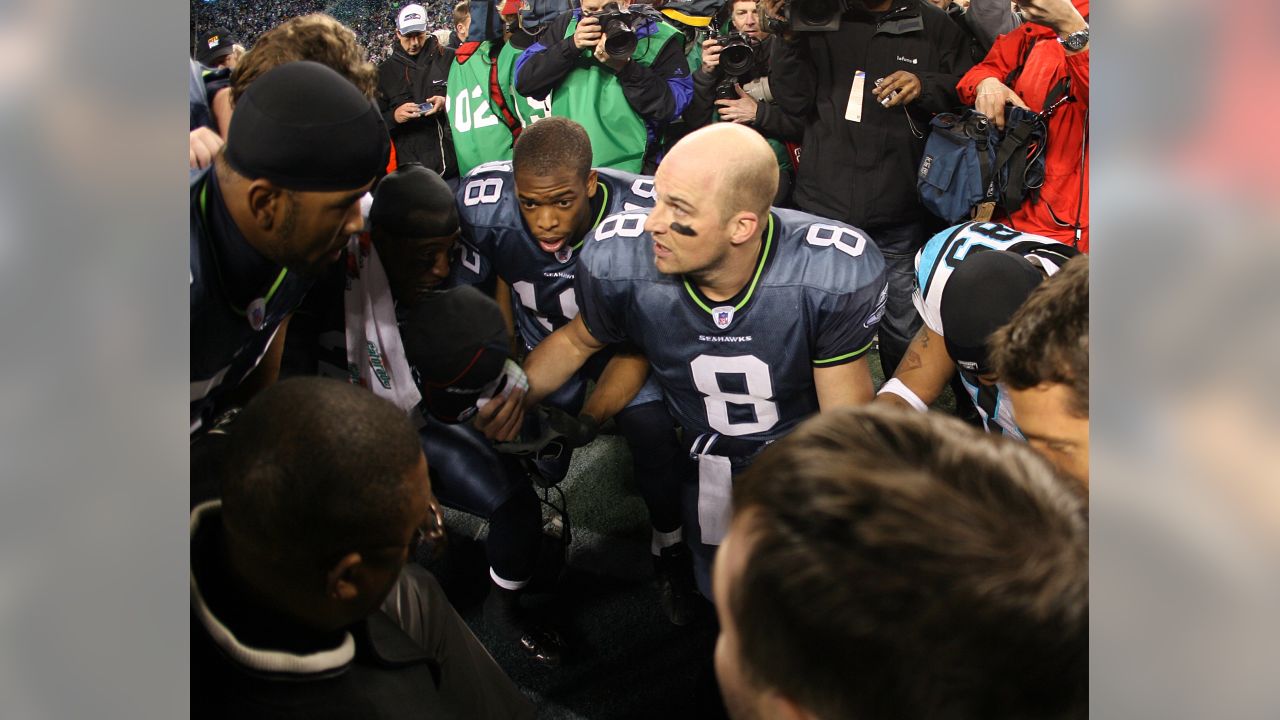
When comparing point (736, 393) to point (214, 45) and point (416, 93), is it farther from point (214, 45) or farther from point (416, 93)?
point (214, 45)

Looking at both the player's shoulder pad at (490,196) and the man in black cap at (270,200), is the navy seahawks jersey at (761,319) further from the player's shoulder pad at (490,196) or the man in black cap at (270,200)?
the man in black cap at (270,200)

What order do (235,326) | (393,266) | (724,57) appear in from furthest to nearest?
(724,57)
(393,266)
(235,326)

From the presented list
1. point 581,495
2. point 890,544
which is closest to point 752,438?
point 581,495

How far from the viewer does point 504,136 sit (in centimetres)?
124

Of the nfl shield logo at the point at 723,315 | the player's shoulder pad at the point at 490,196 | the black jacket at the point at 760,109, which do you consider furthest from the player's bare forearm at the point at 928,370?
the player's shoulder pad at the point at 490,196

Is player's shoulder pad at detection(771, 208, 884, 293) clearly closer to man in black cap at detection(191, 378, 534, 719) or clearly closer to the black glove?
the black glove

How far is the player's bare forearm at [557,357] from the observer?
1.09 metres

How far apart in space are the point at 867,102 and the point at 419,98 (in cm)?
57

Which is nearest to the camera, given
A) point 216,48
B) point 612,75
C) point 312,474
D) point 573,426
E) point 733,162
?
point 312,474

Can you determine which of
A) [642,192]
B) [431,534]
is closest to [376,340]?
[431,534]

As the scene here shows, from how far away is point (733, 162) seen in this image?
3.29 ft
